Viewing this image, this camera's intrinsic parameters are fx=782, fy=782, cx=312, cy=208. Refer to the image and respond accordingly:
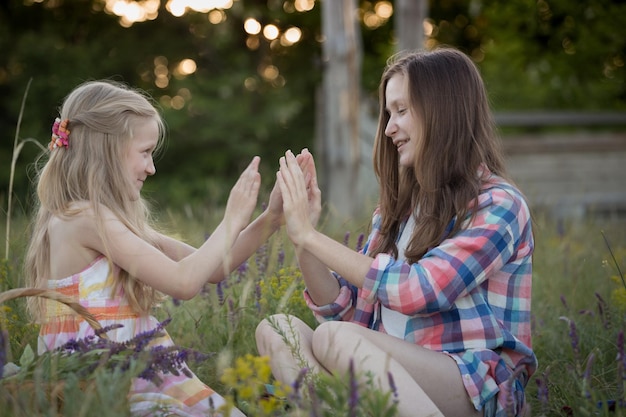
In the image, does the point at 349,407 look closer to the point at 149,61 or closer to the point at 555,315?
the point at 555,315

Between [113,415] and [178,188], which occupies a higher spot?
[113,415]

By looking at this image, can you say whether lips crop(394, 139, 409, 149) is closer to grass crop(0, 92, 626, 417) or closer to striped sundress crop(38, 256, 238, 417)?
grass crop(0, 92, 626, 417)

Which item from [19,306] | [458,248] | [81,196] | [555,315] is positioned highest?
[81,196]

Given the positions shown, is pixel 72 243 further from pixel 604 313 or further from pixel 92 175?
pixel 604 313

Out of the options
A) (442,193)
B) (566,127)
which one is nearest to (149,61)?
(566,127)

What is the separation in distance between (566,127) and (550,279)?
12223mm

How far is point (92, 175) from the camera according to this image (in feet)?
8.16

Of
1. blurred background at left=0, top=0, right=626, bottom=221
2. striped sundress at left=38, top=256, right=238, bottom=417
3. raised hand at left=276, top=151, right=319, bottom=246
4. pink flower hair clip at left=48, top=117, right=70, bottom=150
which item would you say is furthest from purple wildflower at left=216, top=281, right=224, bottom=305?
blurred background at left=0, top=0, right=626, bottom=221

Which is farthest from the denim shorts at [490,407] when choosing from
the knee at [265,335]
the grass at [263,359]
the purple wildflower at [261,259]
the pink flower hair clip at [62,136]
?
→ the pink flower hair clip at [62,136]

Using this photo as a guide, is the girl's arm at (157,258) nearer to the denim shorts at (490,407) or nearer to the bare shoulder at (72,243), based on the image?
the bare shoulder at (72,243)

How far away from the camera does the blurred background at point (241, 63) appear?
12.6m

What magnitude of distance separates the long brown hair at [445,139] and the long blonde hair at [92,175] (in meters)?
0.90

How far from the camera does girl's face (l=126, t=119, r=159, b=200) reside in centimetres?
257

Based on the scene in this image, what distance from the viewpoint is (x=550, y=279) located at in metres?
3.95
